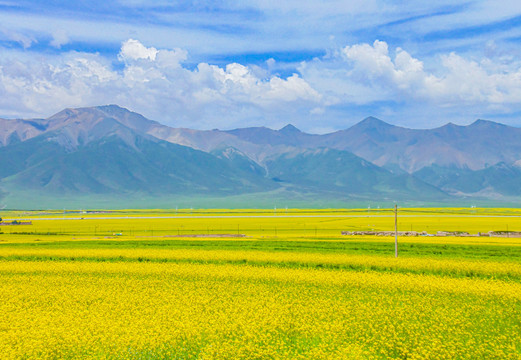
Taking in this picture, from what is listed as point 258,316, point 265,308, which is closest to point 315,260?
point 265,308

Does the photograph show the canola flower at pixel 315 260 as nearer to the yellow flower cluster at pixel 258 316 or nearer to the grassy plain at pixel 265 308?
the grassy plain at pixel 265 308

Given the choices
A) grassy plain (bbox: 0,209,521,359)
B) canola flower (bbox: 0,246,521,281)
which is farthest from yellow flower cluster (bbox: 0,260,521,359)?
canola flower (bbox: 0,246,521,281)

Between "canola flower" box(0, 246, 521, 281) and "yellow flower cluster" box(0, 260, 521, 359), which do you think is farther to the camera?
"canola flower" box(0, 246, 521, 281)

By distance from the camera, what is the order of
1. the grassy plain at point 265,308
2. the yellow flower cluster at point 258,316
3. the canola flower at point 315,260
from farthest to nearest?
the canola flower at point 315,260, the grassy plain at point 265,308, the yellow flower cluster at point 258,316

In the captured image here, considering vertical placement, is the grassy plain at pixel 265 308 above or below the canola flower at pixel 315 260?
below

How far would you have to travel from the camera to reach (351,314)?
68.2 feet

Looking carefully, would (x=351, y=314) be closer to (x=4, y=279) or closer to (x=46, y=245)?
(x=4, y=279)

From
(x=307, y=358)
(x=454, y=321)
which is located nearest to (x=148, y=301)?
(x=307, y=358)

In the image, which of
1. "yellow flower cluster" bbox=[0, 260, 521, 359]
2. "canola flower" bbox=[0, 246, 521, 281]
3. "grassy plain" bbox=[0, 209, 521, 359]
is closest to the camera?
"yellow flower cluster" bbox=[0, 260, 521, 359]

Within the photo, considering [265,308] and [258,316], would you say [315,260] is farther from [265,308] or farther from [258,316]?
[258,316]

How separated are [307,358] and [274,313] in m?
5.10

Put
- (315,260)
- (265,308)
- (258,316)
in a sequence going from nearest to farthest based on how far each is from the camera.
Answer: (258,316) < (265,308) < (315,260)

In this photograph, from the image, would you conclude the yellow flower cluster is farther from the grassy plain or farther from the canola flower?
the canola flower

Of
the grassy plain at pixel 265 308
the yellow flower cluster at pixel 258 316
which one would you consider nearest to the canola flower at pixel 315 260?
the grassy plain at pixel 265 308
